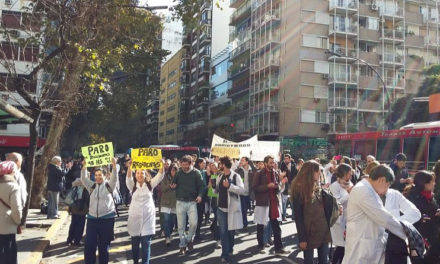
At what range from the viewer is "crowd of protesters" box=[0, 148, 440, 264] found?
4.35 m

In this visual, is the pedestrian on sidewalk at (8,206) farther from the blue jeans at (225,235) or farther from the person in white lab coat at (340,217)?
the person in white lab coat at (340,217)

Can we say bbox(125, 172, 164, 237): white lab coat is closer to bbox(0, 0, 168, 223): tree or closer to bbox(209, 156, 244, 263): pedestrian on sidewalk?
bbox(209, 156, 244, 263): pedestrian on sidewalk

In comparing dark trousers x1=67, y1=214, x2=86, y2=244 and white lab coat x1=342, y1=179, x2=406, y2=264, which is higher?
white lab coat x1=342, y1=179, x2=406, y2=264

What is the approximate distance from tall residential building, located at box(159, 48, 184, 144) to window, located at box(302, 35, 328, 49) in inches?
1580

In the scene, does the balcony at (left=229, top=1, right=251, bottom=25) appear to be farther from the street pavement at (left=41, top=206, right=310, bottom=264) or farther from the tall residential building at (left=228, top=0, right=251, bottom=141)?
the street pavement at (left=41, top=206, right=310, bottom=264)

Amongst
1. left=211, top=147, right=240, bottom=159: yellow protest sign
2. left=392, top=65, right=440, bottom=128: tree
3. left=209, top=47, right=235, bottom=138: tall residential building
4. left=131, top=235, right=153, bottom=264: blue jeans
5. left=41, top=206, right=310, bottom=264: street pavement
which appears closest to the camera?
left=131, top=235, right=153, bottom=264: blue jeans

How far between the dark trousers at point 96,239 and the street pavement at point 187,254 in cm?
136

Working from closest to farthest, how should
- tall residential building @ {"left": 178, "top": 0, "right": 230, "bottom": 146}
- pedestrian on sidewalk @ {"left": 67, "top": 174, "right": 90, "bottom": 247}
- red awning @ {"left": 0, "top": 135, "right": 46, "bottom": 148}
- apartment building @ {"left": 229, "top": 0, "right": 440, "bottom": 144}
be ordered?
pedestrian on sidewalk @ {"left": 67, "top": 174, "right": 90, "bottom": 247}
red awning @ {"left": 0, "top": 135, "right": 46, "bottom": 148}
apartment building @ {"left": 229, "top": 0, "right": 440, "bottom": 144}
tall residential building @ {"left": 178, "top": 0, "right": 230, "bottom": 146}

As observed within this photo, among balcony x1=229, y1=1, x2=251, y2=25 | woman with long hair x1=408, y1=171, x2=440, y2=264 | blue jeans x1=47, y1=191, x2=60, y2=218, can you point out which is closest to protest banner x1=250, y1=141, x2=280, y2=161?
blue jeans x1=47, y1=191, x2=60, y2=218

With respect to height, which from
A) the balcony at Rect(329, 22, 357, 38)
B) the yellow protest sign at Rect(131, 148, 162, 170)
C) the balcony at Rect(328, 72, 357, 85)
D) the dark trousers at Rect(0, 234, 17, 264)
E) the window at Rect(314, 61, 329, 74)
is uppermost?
the balcony at Rect(329, 22, 357, 38)

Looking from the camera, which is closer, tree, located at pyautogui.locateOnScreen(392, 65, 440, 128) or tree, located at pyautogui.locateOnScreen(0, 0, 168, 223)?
tree, located at pyautogui.locateOnScreen(0, 0, 168, 223)

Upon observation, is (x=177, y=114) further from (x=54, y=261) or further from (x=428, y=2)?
(x=54, y=261)

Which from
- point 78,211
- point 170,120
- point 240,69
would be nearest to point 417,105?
point 240,69

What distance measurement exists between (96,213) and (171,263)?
6.17ft
